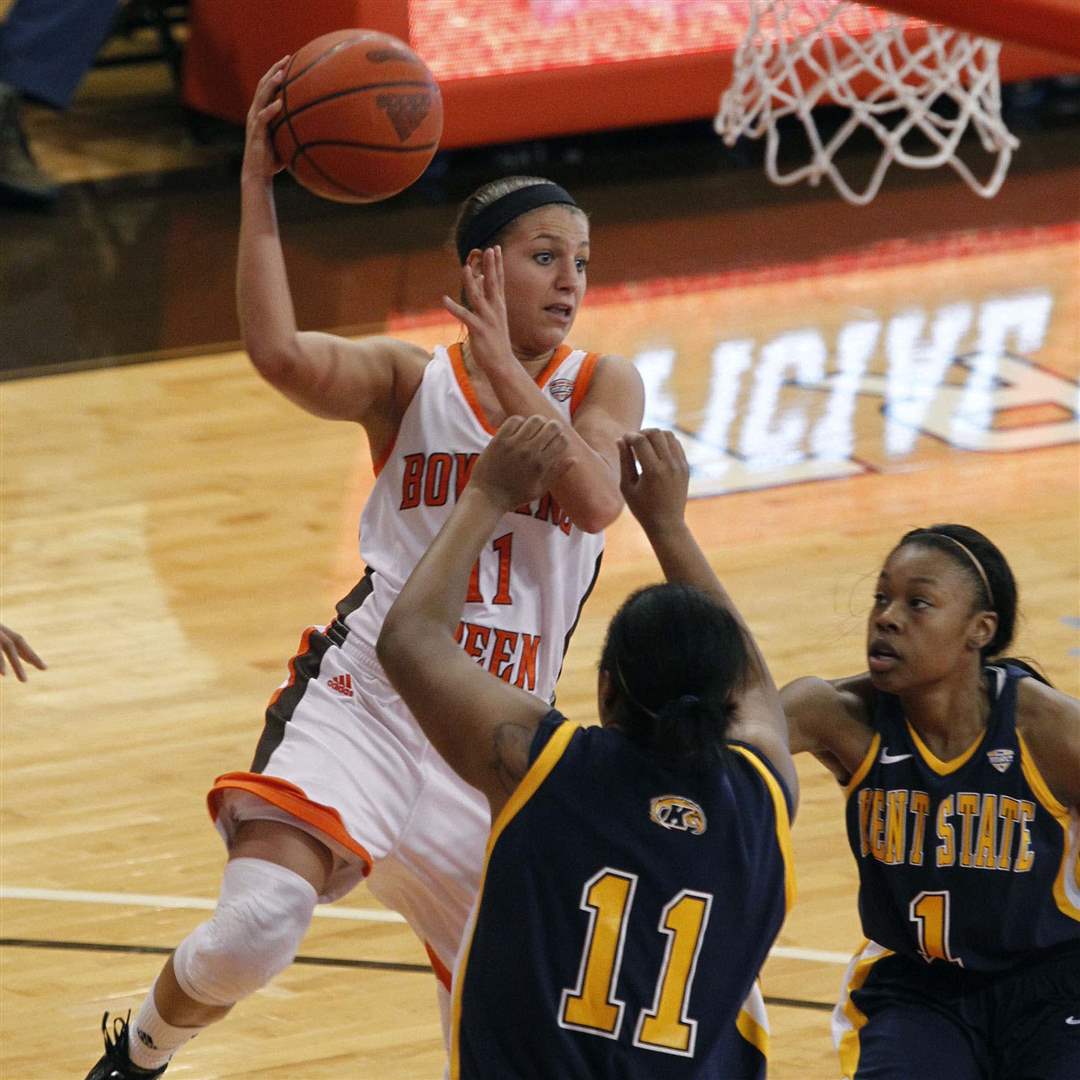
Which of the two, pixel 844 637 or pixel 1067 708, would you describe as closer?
pixel 1067 708

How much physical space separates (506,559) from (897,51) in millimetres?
8203

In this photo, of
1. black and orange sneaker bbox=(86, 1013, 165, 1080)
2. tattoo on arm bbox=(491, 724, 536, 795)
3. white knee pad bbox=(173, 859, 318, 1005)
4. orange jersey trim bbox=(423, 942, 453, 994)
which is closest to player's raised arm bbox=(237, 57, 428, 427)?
white knee pad bbox=(173, 859, 318, 1005)

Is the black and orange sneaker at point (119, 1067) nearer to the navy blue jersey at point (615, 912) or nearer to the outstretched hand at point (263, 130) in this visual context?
the navy blue jersey at point (615, 912)

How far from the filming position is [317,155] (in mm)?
3654

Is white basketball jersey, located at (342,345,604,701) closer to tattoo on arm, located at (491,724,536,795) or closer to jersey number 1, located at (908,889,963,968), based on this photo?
jersey number 1, located at (908,889,963,968)

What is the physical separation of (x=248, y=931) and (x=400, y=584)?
667mm

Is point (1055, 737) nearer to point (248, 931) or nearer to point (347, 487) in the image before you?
point (248, 931)

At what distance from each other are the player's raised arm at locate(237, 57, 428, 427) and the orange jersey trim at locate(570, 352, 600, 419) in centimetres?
29

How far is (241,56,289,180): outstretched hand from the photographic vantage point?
3459 millimetres

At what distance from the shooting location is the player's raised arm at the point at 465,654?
2.67 m

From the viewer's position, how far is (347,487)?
730 cm

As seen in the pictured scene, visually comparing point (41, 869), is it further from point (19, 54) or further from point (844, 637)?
point (19, 54)

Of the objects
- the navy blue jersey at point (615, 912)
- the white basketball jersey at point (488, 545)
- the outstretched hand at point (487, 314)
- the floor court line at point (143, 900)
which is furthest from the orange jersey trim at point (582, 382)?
the floor court line at point (143, 900)

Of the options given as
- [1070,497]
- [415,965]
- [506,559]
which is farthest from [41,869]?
[1070,497]
